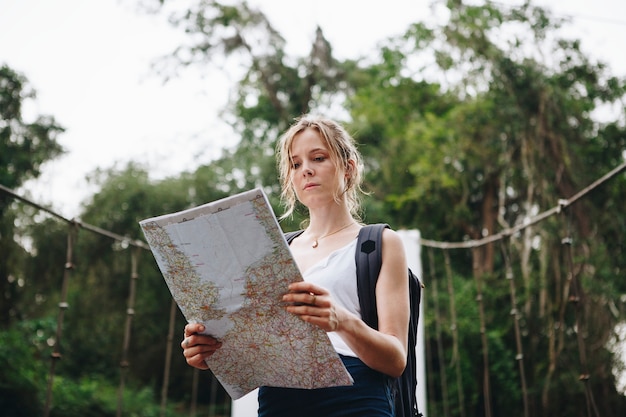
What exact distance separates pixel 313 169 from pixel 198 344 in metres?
0.34

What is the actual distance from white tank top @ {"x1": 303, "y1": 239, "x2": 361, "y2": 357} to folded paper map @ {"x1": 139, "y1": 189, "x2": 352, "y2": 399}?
92 millimetres

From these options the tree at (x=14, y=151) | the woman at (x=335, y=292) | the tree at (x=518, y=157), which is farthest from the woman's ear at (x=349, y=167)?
the tree at (x=14, y=151)

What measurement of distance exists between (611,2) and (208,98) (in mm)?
6300

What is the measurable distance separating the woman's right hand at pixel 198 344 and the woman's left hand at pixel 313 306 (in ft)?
0.54

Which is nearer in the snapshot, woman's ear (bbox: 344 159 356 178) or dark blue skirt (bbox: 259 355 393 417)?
dark blue skirt (bbox: 259 355 393 417)

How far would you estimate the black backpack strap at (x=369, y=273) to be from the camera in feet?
2.82

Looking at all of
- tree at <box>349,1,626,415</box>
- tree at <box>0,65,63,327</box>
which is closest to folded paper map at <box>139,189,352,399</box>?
tree at <box>349,1,626,415</box>

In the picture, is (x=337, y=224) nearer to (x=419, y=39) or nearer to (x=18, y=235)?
(x=18, y=235)

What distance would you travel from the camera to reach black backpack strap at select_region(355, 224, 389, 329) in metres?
0.86

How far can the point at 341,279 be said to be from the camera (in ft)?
2.93

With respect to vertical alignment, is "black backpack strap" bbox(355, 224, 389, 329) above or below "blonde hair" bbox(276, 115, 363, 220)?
below

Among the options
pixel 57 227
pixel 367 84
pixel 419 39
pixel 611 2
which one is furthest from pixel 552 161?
pixel 57 227

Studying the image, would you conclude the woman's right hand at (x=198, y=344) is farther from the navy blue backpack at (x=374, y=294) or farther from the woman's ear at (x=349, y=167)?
the woman's ear at (x=349, y=167)

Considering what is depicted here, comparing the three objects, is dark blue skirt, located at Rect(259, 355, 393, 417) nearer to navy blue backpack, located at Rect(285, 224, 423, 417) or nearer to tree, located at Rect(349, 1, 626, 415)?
navy blue backpack, located at Rect(285, 224, 423, 417)
